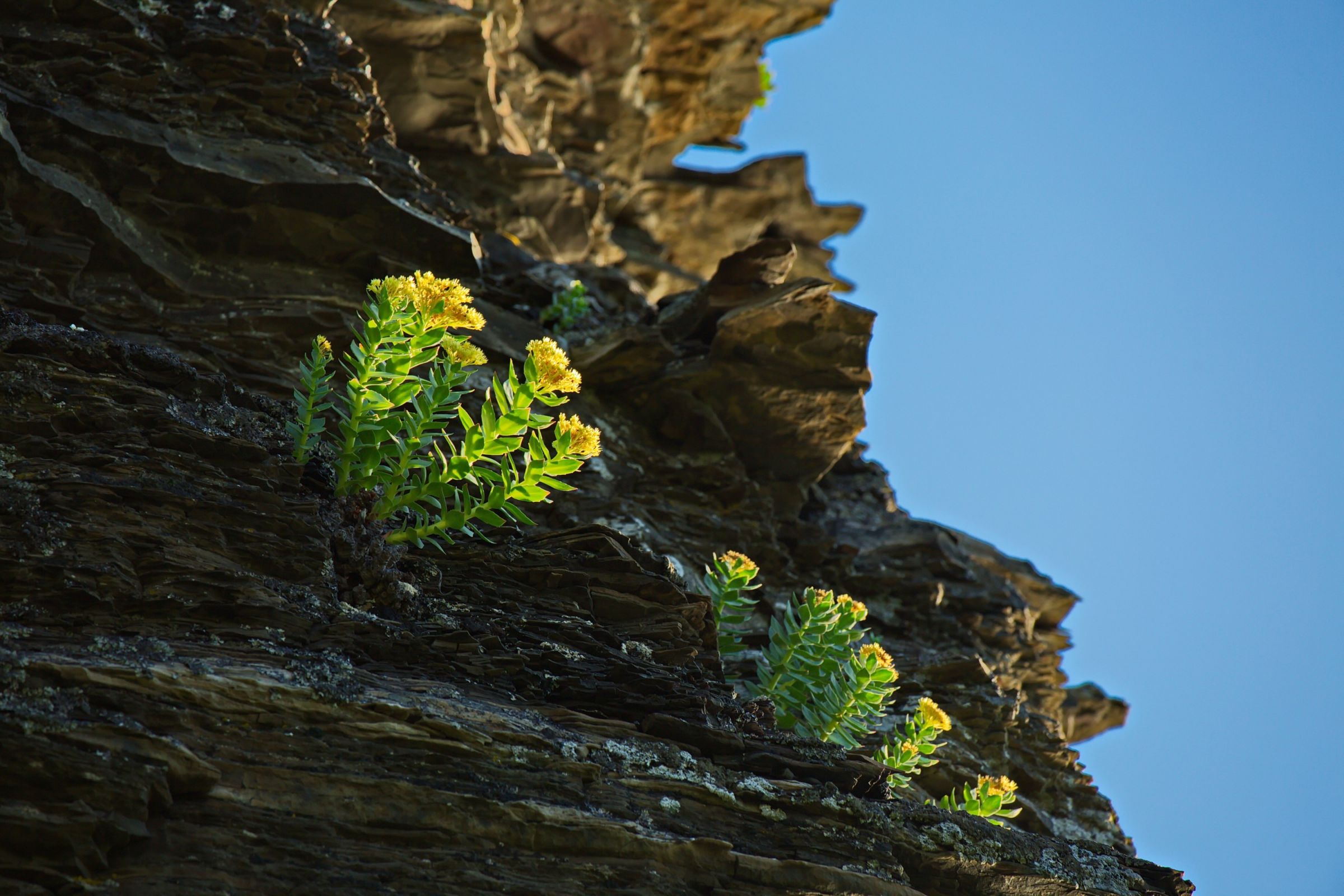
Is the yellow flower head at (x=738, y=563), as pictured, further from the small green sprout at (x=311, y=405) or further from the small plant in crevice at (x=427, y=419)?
the small green sprout at (x=311, y=405)

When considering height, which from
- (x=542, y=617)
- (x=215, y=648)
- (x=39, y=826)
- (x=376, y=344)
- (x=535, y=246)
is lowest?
(x=39, y=826)

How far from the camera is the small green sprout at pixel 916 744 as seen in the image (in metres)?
7.70

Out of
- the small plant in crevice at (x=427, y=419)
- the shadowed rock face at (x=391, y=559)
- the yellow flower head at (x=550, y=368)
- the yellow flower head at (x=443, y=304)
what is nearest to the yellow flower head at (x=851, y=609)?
the shadowed rock face at (x=391, y=559)

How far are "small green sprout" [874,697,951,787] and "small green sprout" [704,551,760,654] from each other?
1.32 metres

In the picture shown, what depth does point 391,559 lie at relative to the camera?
246 inches

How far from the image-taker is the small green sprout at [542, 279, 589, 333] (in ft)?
37.6

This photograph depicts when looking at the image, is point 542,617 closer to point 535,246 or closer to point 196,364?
point 196,364

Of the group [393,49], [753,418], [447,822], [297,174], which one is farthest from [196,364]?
[393,49]

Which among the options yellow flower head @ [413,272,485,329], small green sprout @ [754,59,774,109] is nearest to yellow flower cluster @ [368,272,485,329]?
yellow flower head @ [413,272,485,329]

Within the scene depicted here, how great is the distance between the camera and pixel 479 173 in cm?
1564

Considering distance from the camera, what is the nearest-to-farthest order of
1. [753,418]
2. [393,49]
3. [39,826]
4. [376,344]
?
[39,826], [376,344], [753,418], [393,49]

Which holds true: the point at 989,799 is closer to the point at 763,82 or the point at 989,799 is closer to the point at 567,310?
the point at 567,310

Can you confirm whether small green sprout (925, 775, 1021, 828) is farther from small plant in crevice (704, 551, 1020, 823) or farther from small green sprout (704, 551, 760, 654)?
small green sprout (704, 551, 760, 654)

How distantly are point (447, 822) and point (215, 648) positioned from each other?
147 centimetres
